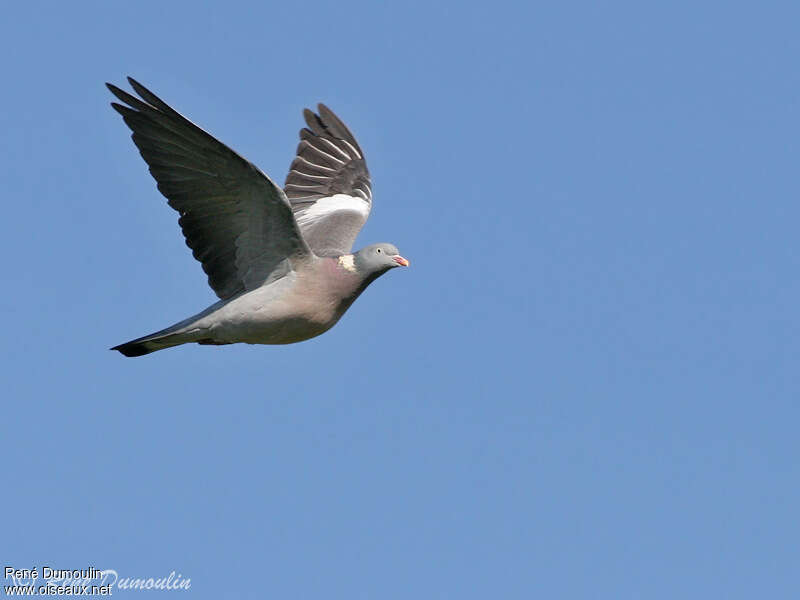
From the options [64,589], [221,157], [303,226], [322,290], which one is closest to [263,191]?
[221,157]

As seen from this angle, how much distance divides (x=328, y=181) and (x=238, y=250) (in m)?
2.82

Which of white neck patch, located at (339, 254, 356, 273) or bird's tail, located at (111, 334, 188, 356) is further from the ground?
white neck patch, located at (339, 254, 356, 273)

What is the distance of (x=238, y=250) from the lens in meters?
10.4

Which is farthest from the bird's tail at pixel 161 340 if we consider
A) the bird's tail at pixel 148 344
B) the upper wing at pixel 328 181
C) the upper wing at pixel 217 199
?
the upper wing at pixel 328 181

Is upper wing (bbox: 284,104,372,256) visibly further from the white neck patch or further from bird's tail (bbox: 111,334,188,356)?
bird's tail (bbox: 111,334,188,356)

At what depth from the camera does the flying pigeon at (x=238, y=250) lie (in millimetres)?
9609

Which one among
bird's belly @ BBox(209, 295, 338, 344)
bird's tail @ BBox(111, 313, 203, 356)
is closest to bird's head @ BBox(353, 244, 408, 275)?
bird's belly @ BBox(209, 295, 338, 344)

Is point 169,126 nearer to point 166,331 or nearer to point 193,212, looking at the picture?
point 193,212

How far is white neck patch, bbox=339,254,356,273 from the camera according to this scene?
10.4 m

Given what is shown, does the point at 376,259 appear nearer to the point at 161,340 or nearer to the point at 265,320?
the point at 265,320

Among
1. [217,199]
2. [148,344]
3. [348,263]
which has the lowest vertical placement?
[148,344]

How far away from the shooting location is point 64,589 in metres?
10.4

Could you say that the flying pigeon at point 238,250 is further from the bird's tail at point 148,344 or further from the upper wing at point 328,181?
the upper wing at point 328,181

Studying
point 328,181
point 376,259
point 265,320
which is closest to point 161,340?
point 265,320
